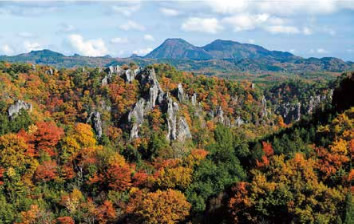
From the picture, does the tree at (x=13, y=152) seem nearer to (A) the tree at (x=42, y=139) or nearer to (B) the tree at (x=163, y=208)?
(A) the tree at (x=42, y=139)

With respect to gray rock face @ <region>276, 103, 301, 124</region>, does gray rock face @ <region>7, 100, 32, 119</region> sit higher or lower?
higher

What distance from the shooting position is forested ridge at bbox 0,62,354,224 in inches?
1694

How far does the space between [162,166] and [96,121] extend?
52227 mm

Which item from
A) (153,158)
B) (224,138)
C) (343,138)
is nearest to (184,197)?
(343,138)

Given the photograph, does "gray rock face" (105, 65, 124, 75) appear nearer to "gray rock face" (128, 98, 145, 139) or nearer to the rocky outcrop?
the rocky outcrop

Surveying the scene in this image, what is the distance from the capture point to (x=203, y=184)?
52.3 meters

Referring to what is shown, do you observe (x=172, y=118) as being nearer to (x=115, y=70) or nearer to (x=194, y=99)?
(x=194, y=99)

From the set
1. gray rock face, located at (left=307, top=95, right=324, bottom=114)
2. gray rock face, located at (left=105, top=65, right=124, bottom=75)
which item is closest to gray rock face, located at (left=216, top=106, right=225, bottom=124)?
gray rock face, located at (left=105, top=65, right=124, bottom=75)

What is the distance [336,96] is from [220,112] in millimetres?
71357

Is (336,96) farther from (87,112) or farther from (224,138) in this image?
(87,112)

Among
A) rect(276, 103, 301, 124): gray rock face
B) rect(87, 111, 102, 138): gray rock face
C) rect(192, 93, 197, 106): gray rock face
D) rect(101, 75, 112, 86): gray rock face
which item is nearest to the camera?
rect(87, 111, 102, 138): gray rock face

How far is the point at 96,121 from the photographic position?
116 metres

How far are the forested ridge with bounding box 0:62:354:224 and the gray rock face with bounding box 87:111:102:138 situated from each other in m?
0.30

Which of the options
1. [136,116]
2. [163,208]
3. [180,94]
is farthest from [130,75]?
[163,208]
